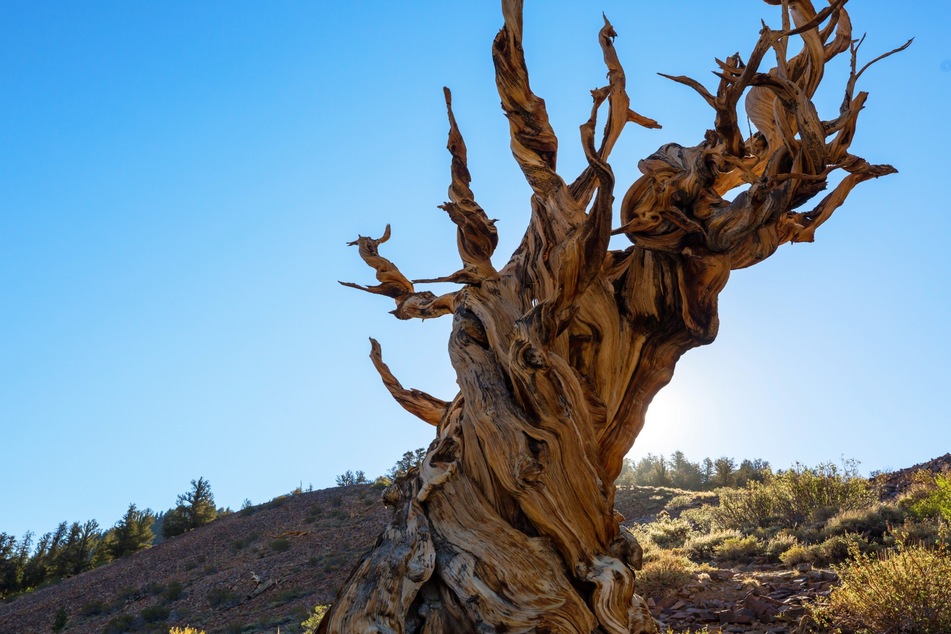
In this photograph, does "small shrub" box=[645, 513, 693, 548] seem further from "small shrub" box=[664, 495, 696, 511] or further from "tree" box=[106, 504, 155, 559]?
"tree" box=[106, 504, 155, 559]

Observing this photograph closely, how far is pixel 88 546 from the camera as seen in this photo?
21.8 m

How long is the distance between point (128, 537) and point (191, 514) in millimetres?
1962

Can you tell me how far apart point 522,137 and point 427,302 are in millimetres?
1440

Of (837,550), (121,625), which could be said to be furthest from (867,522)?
(121,625)

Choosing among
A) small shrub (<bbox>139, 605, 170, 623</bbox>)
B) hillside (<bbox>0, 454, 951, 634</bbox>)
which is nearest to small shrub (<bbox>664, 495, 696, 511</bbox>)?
hillside (<bbox>0, 454, 951, 634</bbox>)

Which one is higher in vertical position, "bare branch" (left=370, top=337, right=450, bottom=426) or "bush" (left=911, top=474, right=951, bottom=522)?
"bare branch" (left=370, top=337, right=450, bottom=426)

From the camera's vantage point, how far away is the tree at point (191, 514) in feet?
70.2

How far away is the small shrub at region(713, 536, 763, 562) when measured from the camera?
6700mm

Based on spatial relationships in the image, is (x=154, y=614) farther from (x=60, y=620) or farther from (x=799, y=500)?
(x=799, y=500)

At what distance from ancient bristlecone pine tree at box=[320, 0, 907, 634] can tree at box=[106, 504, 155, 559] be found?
65.8 feet

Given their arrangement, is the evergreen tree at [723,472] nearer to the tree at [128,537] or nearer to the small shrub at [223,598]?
the small shrub at [223,598]

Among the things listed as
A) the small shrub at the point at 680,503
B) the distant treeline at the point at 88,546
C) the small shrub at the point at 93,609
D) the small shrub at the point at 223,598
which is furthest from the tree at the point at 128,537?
the small shrub at the point at 680,503

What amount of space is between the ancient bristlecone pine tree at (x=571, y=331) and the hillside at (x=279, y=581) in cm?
167

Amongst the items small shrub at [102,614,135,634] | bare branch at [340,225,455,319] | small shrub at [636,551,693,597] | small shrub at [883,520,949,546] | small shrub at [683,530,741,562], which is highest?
bare branch at [340,225,455,319]
